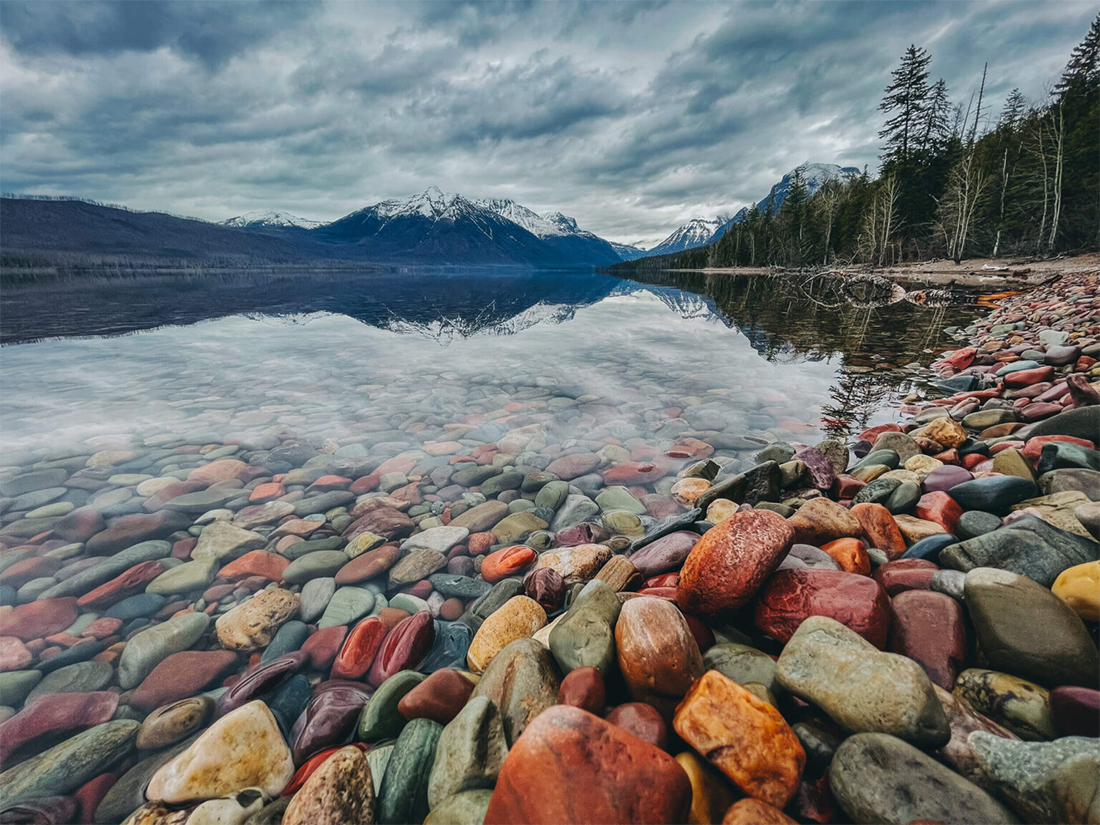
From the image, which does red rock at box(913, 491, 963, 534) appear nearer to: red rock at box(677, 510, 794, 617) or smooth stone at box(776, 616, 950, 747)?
red rock at box(677, 510, 794, 617)

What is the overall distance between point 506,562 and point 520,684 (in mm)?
1824

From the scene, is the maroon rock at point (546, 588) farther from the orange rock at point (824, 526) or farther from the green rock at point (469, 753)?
the orange rock at point (824, 526)

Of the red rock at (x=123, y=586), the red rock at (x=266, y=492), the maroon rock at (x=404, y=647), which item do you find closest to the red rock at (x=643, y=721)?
the maroon rock at (x=404, y=647)

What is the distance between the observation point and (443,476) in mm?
6078

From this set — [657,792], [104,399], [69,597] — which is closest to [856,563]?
[657,792]

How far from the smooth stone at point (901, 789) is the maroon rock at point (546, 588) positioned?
7.02ft

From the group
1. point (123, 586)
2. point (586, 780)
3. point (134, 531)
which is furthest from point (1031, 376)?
→ point (134, 531)

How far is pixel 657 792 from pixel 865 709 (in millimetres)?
1005

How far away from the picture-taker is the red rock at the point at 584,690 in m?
2.25

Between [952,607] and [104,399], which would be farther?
[104,399]

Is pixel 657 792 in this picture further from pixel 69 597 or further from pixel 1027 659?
pixel 69 597

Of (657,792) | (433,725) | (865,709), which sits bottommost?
(433,725)

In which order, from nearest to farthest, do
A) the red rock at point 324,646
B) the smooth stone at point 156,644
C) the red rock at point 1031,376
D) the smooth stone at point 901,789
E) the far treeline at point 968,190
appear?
the smooth stone at point 901,789 → the smooth stone at point 156,644 → the red rock at point 324,646 → the red rock at point 1031,376 → the far treeline at point 968,190

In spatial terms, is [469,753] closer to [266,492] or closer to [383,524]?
[383,524]
